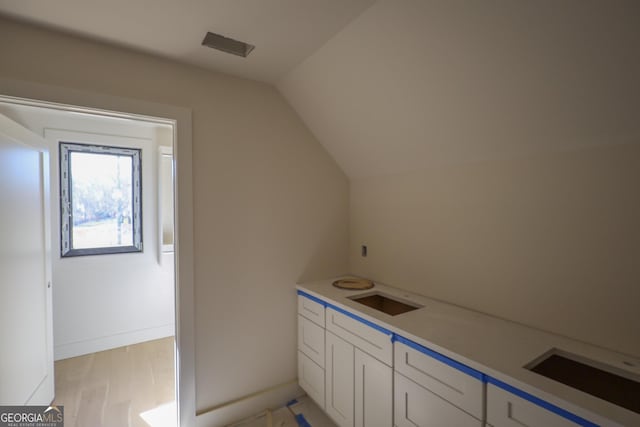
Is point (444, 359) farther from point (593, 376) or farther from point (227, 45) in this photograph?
point (227, 45)

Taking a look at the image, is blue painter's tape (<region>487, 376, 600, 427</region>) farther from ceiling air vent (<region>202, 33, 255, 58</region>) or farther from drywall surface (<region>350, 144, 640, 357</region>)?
ceiling air vent (<region>202, 33, 255, 58</region>)

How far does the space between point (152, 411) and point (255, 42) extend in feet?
8.78

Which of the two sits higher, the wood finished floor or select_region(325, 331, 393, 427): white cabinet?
select_region(325, 331, 393, 427): white cabinet

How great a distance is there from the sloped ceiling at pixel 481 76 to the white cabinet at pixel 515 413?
1125mm

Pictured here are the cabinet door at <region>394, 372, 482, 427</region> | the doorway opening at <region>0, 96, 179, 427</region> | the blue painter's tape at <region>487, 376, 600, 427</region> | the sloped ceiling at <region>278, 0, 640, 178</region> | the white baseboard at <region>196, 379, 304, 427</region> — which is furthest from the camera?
the doorway opening at <region>0, 96, 179, 427</region>

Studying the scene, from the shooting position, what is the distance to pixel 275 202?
7.54ft

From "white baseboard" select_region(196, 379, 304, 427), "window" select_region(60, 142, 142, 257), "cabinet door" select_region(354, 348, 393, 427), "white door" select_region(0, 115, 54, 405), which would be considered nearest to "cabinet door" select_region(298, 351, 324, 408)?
"white baseboard" select_region(196, 379, 304, 427)

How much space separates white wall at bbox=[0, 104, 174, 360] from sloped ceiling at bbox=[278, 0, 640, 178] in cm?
218

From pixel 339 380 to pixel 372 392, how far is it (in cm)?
31

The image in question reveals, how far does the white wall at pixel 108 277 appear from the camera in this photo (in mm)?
2889

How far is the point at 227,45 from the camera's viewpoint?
5.86 ft

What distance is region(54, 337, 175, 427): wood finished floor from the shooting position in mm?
2146

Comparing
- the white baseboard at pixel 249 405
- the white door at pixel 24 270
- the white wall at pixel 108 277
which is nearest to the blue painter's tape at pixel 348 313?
the white baseboard at pixel 249 405

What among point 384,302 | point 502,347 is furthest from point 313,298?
point 502,347
